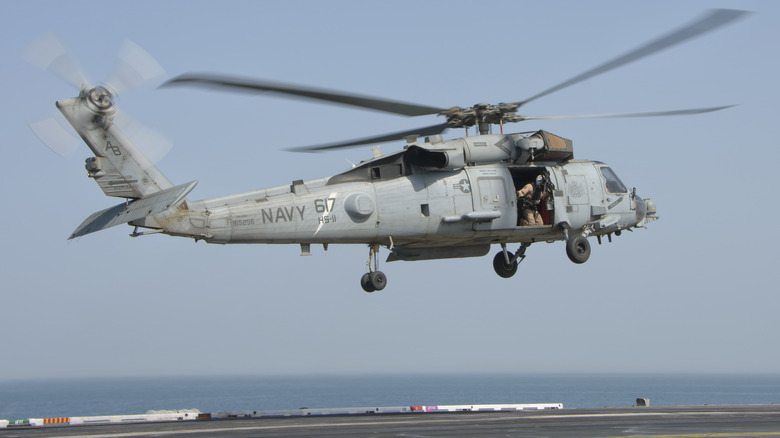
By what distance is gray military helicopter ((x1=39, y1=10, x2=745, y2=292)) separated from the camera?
50.6 ft

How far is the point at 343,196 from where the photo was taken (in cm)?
1723

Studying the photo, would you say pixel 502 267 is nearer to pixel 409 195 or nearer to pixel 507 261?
pixel 507 261

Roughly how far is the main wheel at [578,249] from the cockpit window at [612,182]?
1.81 m

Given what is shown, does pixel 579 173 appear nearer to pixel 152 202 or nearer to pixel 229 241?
pixel 229 241

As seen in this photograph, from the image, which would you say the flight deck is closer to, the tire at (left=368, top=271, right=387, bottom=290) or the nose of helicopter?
the tire at (left=368, top=271, right=387, bottom=290)

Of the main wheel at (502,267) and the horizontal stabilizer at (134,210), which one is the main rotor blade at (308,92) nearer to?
the horizontal stabilizer at (134,210)

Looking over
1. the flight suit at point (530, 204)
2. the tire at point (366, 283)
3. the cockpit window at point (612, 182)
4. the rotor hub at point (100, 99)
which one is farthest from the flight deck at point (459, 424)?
the rotor hub at point (100, 99)

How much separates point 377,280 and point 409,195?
2.17 meters

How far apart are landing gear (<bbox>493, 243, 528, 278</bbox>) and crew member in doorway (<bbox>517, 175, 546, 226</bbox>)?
1403 millimetres

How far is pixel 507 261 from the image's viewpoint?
20750 millimetres

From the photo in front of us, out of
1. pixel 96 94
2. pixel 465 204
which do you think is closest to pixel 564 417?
pixel 465 204

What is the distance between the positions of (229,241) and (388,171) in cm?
420

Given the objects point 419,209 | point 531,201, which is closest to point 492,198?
point 531,201

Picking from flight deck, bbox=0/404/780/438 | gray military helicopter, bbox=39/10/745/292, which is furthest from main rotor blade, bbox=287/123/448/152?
flight deck, bbox=0/404/780/438
